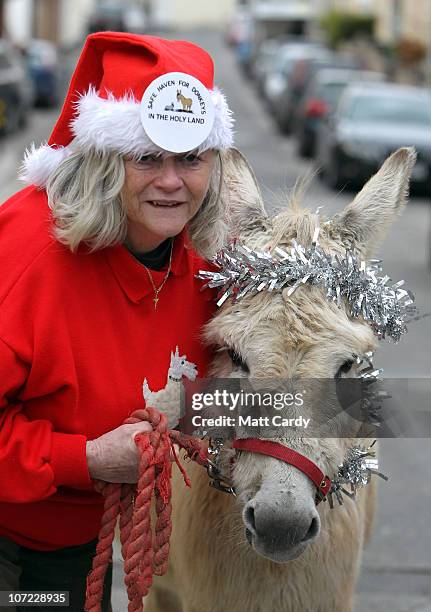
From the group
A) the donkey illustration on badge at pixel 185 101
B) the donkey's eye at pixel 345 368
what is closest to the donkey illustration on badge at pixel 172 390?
the donkey's eye at pixel 345 368

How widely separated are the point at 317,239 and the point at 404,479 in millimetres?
3754

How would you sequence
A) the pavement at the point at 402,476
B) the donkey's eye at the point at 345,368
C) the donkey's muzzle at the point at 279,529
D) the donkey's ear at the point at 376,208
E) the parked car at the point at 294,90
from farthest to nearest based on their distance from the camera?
the parked car at the point at 294,90
the pavement at the point at 402,476
the donkey's ear at the point at 376,208
the donkey's eye at the point at 345,368
the donkey's muzzle at the point at 279,529

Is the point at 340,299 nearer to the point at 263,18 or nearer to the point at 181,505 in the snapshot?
the point at 181,505

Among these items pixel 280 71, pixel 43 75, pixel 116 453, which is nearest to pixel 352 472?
pixel 116 453

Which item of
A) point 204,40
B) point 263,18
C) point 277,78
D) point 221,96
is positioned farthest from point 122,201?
point 204,40

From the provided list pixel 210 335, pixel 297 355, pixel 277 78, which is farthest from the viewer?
pixel 277 78

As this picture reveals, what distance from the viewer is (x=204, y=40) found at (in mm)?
68625

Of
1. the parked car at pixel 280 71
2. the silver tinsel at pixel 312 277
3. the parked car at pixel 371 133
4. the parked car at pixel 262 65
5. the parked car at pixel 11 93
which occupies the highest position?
the parked car at pixel 262 65

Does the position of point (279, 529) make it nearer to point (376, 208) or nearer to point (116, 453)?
point (116, 453)

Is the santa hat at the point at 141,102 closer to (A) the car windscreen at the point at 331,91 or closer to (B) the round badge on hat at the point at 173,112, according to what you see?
(B) the round badge on hat at the point at 173,112

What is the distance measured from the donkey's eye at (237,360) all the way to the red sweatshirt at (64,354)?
0.45 ft

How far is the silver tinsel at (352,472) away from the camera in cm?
290

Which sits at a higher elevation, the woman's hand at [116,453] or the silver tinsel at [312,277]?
the silver tinsel at [312,277]

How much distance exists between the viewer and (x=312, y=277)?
2947 millimetres
